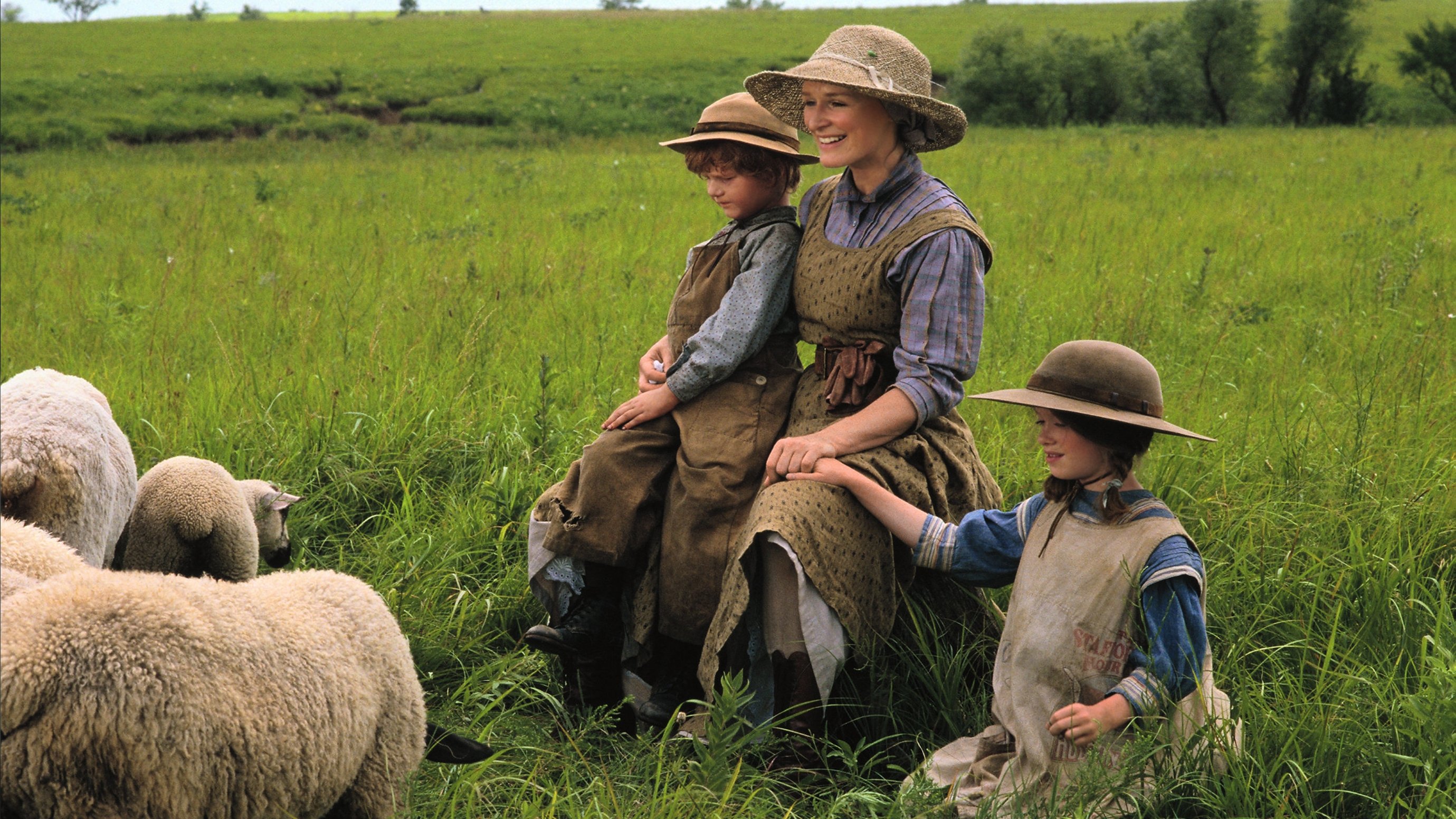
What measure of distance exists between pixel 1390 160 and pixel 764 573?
1392cm

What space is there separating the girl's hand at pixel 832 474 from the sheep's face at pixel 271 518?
1.46 metres

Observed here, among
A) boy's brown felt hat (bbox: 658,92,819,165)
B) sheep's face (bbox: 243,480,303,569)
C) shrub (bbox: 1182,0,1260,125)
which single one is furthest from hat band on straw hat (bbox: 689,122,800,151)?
shrub (bbox: 1182,0,1260,125)

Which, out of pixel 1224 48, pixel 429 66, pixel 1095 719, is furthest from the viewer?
pixel 1224 48

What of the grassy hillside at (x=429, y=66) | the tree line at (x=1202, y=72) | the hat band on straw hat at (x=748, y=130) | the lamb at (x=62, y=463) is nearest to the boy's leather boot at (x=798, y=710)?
the hat band on straw hat at (x=748, y=130)

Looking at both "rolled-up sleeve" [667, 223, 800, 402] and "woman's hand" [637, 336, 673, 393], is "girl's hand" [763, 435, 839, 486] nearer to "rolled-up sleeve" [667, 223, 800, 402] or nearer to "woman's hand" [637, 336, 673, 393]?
"rolled-up sleeve" [667, 223, 800, 402]

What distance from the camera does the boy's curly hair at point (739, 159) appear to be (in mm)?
3051

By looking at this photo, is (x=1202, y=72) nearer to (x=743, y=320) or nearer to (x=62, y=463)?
(x=743, y=320)

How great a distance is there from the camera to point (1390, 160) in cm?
1340

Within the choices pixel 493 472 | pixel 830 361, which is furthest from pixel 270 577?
pixel 493 472

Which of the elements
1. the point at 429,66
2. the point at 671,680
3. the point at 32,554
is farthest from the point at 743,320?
the point at 429,66

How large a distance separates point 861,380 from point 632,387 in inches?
87.3

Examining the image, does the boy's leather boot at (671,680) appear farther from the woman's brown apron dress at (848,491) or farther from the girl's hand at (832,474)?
the girl's hand at (832,474)

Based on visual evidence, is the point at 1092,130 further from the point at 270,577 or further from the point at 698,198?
the point at 270,577

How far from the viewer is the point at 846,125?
9.61 feet
